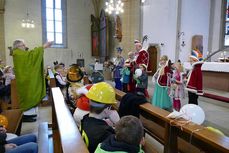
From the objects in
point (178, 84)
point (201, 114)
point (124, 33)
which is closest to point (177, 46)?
point (124, 33)

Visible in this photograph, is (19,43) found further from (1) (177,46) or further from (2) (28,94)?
(1) (177,46)

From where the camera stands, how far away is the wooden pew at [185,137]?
1.45 m

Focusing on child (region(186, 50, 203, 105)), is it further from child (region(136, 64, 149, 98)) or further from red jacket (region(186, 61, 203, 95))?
child (region(136, 64, 149, 98))

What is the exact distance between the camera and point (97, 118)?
68.6 inches

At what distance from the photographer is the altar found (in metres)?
6.17

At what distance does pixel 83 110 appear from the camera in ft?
7.95

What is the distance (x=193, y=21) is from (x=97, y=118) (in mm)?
8064

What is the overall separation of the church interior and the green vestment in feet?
0.06

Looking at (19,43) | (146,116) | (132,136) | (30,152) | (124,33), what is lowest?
(30,152)

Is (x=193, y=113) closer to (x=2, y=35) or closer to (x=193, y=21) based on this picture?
(x=193, y=21)

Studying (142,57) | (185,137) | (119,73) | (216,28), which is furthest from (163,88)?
(216,28)

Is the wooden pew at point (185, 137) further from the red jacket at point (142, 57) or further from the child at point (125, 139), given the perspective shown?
the red jacket at point (142, 57)

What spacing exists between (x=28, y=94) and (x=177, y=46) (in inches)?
233

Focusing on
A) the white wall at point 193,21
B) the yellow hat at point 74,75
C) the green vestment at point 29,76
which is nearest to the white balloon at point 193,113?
the yellow hat at point 74,75
